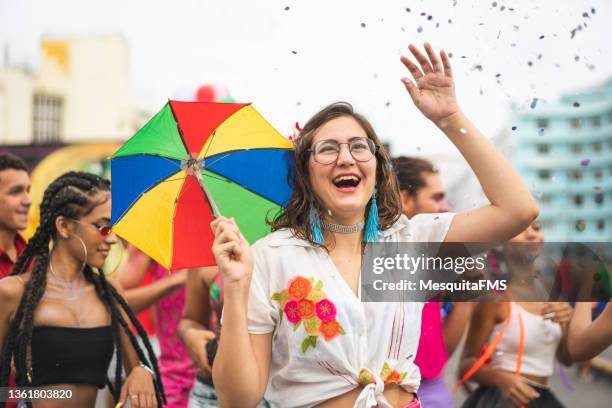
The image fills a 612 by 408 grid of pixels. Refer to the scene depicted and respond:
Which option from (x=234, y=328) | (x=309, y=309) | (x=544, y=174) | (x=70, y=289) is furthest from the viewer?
(x=544, y=174)

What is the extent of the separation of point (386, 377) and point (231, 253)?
53cm

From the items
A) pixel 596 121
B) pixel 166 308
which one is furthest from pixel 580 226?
pixel 166 308

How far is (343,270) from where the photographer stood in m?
2.04

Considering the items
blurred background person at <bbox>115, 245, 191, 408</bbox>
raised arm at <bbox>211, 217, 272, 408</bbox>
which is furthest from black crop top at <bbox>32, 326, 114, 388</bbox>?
raised arm at <bbox>211, 217, 272, 408</bbox>

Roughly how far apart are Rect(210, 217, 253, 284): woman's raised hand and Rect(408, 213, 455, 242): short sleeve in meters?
0.52

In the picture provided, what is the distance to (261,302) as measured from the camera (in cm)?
195

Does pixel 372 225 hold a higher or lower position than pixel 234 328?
higher

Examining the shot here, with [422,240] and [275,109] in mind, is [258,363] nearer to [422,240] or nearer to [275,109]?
[422,240]

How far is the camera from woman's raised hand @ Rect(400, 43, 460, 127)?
2033mm

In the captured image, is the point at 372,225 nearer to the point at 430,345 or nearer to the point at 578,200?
the point at 430,345

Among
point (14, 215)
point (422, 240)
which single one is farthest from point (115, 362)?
point (422, 240)

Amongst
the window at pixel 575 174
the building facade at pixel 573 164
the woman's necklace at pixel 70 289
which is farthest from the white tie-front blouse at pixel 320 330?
the window at pixel 575 174

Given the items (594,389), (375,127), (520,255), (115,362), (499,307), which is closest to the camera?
(375,127)

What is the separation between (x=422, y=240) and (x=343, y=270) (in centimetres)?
25
